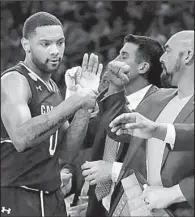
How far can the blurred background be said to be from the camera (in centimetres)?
185

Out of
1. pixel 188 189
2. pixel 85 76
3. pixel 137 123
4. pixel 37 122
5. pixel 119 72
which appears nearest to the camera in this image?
pixel 137 123

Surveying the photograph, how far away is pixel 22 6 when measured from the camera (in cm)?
198

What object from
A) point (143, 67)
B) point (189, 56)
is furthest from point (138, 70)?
point (189, 56)

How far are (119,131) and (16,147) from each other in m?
0.41

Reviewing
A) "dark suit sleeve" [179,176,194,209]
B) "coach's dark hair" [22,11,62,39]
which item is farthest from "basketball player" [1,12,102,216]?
"dark suit sleeve" [179,176,194,209]

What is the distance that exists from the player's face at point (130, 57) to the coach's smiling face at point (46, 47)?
8.7 inches

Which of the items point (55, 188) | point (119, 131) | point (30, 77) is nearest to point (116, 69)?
point (119, 131)

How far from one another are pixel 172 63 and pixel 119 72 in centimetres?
17

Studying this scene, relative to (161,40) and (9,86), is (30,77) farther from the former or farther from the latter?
(161,40)

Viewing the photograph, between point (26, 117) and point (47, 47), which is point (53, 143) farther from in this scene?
point (47, 47)

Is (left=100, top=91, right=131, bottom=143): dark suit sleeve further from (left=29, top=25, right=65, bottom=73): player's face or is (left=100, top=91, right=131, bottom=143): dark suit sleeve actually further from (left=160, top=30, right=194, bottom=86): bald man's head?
(left=29, top=25, right=65, bottom=73): player's face

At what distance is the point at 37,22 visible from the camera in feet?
6.17

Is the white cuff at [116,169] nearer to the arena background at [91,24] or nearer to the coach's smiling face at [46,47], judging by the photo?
the arena background at [91,24]

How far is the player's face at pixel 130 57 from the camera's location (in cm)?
179
